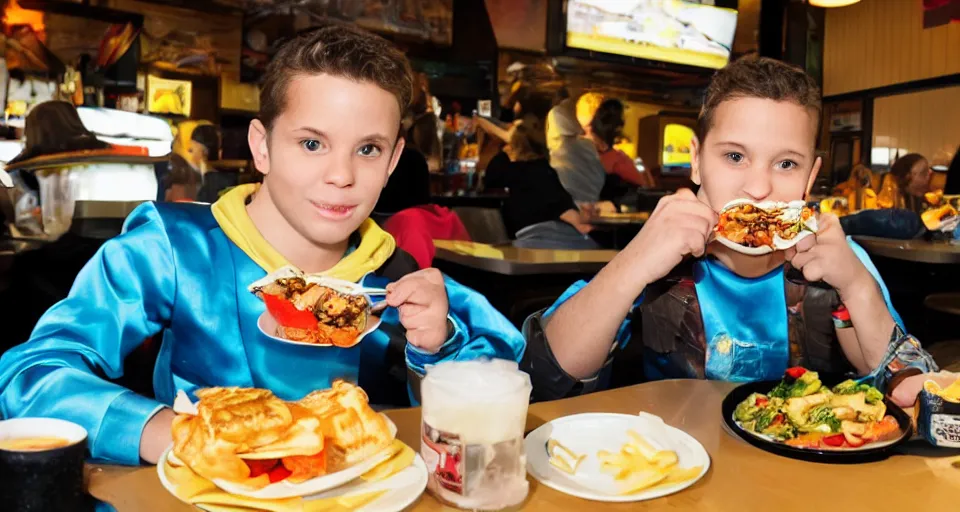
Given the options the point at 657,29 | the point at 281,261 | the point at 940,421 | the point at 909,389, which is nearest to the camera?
the point at 940,421

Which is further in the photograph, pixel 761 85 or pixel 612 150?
pixel 612 150

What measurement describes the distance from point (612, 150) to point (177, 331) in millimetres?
5659

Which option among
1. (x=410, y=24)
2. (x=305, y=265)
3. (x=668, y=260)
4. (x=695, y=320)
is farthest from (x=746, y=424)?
(x=410, y=24)

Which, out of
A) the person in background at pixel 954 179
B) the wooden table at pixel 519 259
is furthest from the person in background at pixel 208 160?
the person in background at pixel 954 179

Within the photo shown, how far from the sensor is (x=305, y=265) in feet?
5.34

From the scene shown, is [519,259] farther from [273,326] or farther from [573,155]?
[573,155]

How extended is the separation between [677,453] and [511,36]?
5.55m

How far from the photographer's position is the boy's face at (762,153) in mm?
1714

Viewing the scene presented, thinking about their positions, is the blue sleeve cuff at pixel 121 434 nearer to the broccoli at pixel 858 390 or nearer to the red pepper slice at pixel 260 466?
the red pepper slice at pixel 260 466

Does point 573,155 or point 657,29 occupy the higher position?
point 657,29

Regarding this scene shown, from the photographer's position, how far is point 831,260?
5.27 feet

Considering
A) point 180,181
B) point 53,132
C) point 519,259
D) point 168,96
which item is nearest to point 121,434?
point 519,259

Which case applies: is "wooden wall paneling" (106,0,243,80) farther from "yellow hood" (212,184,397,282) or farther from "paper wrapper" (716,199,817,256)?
"paper wrapper" (716,199,817,256)

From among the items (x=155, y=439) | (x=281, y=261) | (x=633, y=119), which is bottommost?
(x=155, y=439)
